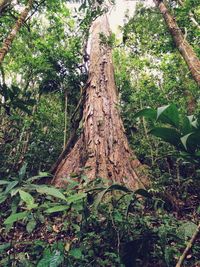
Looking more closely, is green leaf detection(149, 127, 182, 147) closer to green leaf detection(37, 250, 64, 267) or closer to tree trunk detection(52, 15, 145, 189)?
green leaf detection(37, 250, 64, 267)

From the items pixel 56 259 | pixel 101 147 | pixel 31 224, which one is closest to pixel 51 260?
pixel 56 259

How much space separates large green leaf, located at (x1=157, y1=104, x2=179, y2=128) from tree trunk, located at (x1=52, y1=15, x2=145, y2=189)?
2.52m

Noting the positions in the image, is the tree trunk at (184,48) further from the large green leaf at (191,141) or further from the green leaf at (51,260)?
the green leaf at (51,260)

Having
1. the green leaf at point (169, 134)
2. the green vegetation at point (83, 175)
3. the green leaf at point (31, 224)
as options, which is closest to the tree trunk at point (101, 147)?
the green vegetation at point (83, 175)

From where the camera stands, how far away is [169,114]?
1.47m

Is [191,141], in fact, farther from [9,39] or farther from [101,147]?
[101,147]

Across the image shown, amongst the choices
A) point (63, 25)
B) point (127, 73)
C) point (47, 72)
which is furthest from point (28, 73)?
point (127, 73)

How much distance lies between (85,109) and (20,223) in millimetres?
Result: 2597

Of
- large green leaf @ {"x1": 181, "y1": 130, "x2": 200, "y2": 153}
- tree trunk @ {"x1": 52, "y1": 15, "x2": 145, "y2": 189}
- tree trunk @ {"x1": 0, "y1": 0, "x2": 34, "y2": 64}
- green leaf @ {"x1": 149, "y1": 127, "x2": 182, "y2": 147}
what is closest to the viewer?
large green leaf @ {"x1": 181, "y1": 130, "x2": 200, "y2": 153}

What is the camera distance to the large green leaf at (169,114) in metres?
1.44

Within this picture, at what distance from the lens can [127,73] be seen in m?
8.88

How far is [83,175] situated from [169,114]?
4.81 ft

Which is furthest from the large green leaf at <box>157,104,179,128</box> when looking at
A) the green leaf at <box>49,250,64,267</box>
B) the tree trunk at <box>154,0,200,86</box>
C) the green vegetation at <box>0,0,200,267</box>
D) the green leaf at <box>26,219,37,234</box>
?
the tree trunk at <box>154,0,200,86</box>

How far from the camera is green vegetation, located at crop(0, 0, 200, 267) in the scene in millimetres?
2078
